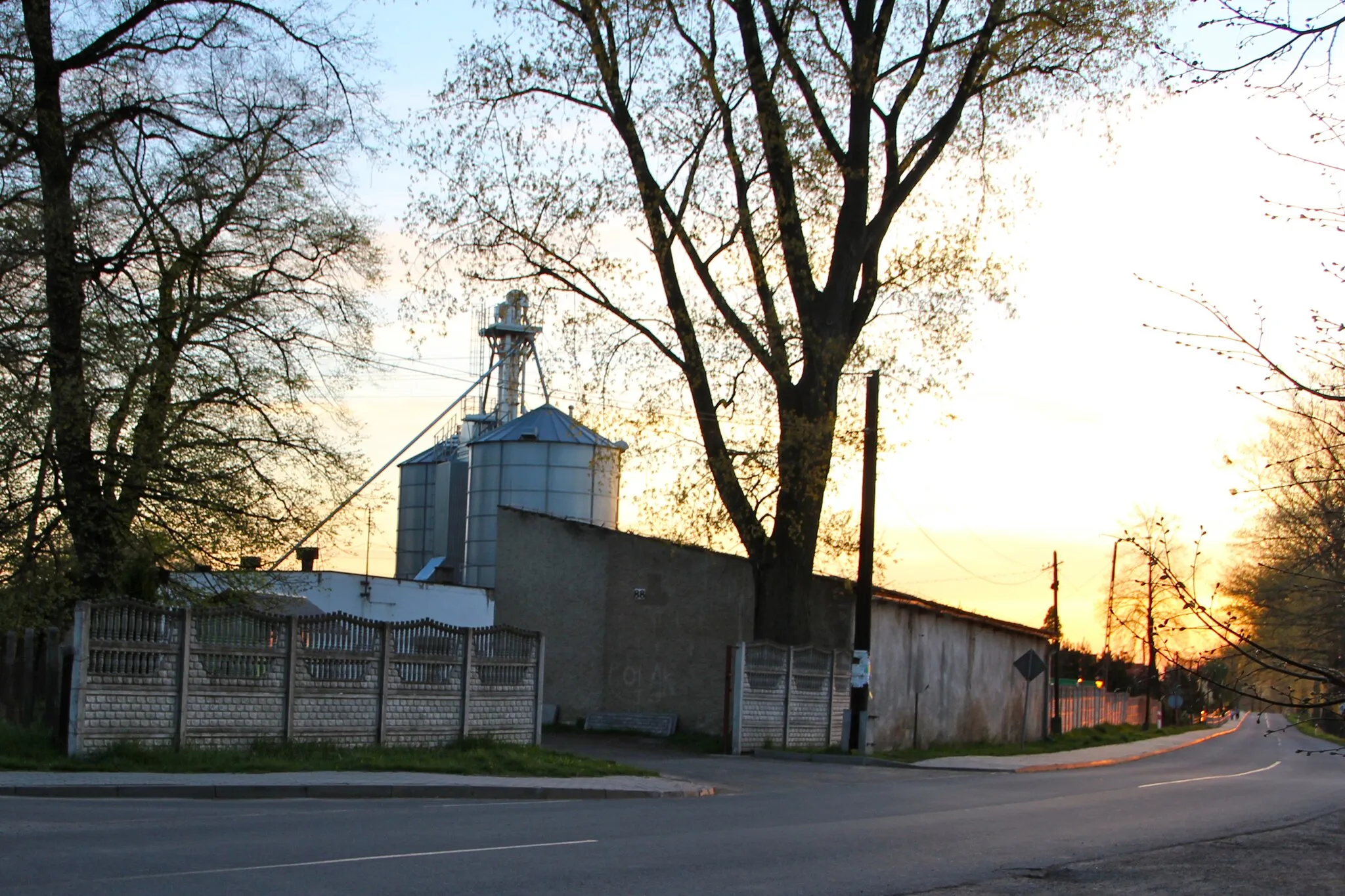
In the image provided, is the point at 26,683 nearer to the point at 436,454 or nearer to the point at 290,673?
the point at 290,673

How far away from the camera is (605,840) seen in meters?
11.9

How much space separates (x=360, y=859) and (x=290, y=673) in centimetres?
930

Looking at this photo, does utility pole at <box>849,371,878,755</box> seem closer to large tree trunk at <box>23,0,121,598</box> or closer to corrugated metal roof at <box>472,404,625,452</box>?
large tree trunk at <box>23,0,121,598</box>

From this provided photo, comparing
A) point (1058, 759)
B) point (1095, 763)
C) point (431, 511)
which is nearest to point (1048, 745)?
point (1095, 763)

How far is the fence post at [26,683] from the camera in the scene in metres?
17.4

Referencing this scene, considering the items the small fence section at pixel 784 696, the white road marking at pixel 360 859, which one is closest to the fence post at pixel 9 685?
the white road marking at pixel 360 859

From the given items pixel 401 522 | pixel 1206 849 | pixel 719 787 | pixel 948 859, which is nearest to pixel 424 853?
pixel 948 859

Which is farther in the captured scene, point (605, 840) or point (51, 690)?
point (51, 690)

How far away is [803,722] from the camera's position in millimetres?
28891

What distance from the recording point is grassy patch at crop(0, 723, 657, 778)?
16.2m

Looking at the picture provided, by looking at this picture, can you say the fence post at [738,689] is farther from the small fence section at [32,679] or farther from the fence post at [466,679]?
the small fence section at [32,679]

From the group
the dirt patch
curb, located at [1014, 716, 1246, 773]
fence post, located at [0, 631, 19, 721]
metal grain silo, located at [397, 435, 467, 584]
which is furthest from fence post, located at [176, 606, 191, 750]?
metal grain silo, located at [397, 435, 467, 584]

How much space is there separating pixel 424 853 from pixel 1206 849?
7.41 m

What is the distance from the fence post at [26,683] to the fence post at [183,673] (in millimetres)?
1830
